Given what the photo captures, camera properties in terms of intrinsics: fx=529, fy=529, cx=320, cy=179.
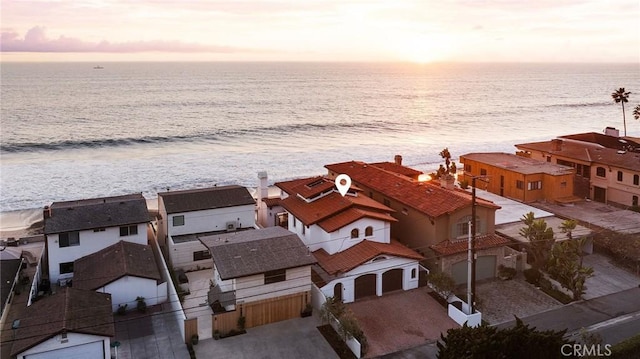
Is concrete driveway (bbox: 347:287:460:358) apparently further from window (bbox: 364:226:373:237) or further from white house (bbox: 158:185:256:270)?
white house (bbox: 158:185:256:270)

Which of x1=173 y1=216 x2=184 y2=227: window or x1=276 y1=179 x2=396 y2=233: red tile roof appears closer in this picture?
x1=276 y1=179 x2=396 y2=233: red tile roof

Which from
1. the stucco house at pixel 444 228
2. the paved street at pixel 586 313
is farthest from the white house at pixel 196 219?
the paved street at pixel 586 313

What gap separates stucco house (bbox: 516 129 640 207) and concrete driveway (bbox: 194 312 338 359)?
35.1 m

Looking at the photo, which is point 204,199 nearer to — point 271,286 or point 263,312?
point 271,286

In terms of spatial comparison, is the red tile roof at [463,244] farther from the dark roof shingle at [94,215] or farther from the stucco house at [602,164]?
the stucco house at [602,164]

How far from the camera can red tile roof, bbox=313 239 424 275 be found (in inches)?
1203

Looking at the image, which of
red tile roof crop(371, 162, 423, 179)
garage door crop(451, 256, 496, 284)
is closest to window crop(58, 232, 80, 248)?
garage door crop(451, 256, 496, 284)

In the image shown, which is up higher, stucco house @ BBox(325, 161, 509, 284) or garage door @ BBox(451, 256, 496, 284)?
stucco house @ BBox(325, 161, 509, 284)

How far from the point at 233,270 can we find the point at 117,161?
5690cm

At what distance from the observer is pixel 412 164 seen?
267ft

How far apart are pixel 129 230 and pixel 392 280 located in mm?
17859

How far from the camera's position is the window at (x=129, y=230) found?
35.6 meters

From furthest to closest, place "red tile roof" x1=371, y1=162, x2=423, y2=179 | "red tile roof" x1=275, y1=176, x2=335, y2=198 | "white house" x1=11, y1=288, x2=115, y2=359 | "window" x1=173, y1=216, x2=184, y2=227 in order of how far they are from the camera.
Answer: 1. "red tile roof" x1=371, y1=162, x2=423, y2=179
2. "window" x1=173, y1=216, x2=184, y2=227
3. "red tile roof" x1=275, y1=176, x2=335, y2=198
4. "white house" x1=11, y1=288, x2=115, y2=359

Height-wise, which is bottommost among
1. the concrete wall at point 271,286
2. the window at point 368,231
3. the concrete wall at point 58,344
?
the concrete wall at point 58,344
